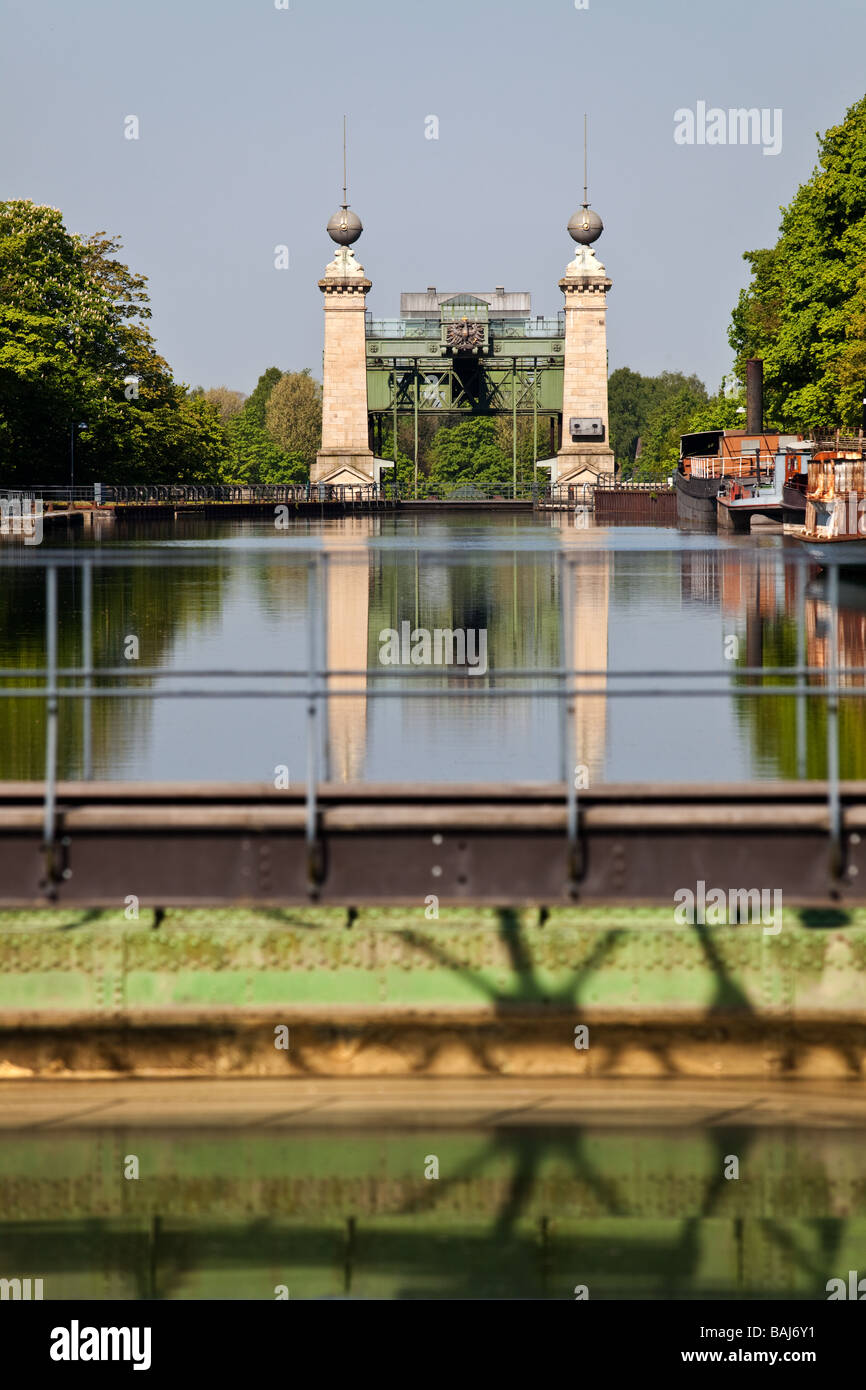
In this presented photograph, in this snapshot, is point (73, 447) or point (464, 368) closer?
point (73, 447)

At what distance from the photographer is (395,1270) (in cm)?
1257

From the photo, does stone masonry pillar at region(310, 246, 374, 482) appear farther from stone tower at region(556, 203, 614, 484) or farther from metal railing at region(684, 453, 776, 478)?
metal railing at region(684, 453, 776, 478)

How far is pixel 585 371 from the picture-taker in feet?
481

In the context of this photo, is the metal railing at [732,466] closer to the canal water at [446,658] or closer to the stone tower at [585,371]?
the canal water at [446,658]

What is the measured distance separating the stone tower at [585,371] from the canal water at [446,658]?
6937 centimetres

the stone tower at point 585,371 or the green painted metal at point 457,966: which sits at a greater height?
the stone tower at point 585,371

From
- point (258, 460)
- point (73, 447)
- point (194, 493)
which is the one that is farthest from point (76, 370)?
point (258, 460)

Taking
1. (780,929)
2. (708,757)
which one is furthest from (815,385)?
(780,929)

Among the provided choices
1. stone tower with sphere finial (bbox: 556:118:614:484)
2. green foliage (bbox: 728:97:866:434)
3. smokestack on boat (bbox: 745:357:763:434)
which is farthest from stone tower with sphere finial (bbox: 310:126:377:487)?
green foliage (bbox: 728:97:866:434)

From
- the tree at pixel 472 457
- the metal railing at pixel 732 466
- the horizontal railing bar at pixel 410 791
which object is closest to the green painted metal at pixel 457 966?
the horizontal railing bar at pixel 410 791

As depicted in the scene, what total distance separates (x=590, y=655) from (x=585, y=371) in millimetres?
112458

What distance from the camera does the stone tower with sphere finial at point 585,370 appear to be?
5709 inches

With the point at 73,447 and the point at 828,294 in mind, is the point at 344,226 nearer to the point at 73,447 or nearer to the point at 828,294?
the point at 73,447
